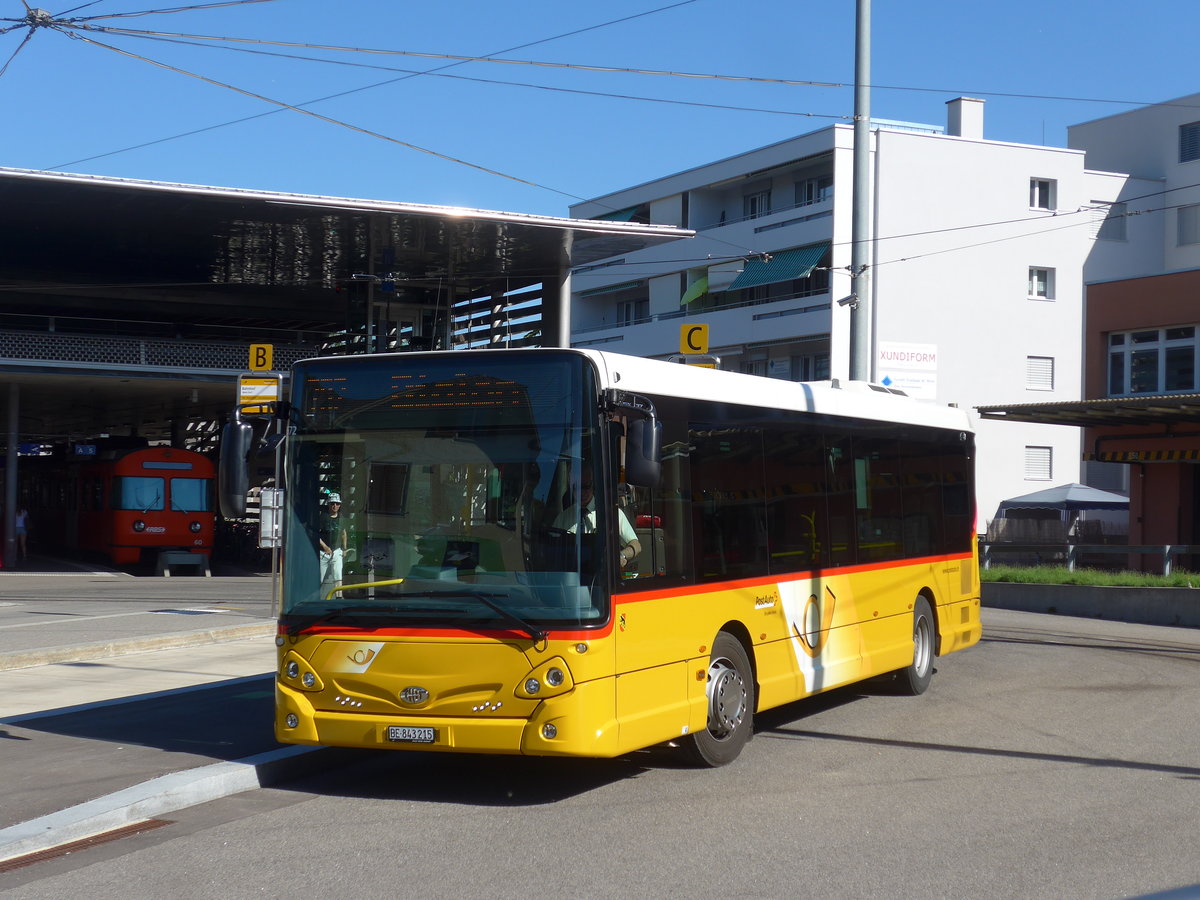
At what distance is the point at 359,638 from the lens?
819 centimetres

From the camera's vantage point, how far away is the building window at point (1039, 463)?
2077 inches

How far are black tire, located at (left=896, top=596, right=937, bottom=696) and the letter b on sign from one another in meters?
9.11

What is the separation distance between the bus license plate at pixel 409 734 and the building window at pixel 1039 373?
1888 inches

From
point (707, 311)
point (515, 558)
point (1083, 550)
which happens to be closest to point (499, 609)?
point (515, 558)

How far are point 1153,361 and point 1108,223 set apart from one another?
1554cm

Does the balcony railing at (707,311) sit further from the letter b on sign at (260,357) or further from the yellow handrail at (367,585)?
the yellow handrail at (367,585)

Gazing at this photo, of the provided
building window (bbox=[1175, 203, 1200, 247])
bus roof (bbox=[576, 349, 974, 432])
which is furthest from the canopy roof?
bus roof (bbox=[576, 349, 974, 432])

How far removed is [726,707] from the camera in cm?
923

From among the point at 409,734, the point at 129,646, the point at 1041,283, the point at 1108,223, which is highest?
the point at 1108,223

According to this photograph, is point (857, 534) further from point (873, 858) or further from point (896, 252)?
point (896, 252)

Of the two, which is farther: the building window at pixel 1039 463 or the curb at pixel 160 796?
the building window at pixel 1039 463

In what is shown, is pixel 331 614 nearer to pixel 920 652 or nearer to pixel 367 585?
pixel 367 585

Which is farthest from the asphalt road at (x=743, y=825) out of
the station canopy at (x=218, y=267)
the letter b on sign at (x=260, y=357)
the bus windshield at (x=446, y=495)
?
the station canopy at (x=218, y=267)

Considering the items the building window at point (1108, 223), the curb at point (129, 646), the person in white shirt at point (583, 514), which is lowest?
the curb at point (129, 646)
